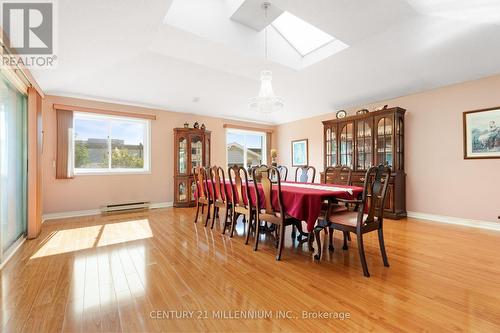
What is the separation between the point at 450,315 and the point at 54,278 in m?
3.07

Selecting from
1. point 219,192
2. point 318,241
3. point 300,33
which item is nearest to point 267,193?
point 318,241

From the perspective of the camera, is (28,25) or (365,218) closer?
(28,25)

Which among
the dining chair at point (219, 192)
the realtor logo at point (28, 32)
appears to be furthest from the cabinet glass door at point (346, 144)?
the realtor logo at point (28, 32)

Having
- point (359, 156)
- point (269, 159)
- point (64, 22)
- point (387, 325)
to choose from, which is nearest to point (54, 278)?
point (64, 22)

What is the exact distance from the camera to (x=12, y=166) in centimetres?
271

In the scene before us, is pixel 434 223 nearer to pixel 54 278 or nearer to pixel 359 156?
pixel 359 156

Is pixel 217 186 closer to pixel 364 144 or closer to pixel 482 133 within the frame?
pixel 364 144

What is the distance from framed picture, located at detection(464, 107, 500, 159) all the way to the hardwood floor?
4.19 feet

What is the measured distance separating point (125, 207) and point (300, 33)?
188 inches

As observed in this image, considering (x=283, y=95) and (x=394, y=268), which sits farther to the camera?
(x=283, y=95)

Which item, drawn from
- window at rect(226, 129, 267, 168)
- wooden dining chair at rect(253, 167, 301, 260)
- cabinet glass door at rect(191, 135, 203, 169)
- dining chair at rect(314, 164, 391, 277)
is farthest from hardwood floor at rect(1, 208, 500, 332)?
window at rect(226, 129, 267, 168)

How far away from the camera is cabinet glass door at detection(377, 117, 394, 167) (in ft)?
14.0

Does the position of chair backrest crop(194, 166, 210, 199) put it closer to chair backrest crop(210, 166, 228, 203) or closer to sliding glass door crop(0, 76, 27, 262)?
chair backrest crop(210, 166, 228, 203)

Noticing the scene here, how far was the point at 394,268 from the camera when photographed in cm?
216
